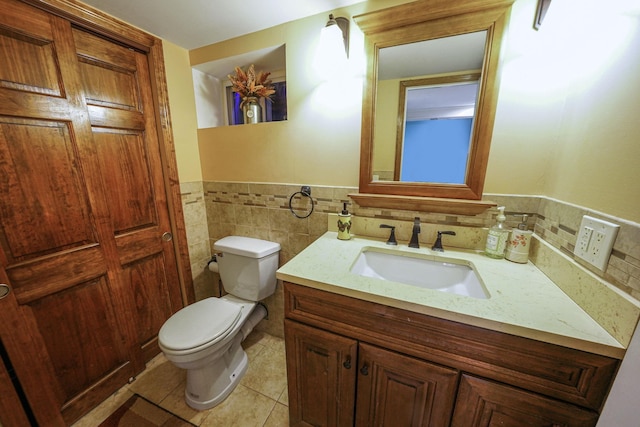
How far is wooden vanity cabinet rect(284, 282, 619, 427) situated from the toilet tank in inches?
20.2

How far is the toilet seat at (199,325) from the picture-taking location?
107 cm

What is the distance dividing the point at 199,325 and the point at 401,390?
1.00m

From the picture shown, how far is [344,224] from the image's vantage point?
1.17 metres

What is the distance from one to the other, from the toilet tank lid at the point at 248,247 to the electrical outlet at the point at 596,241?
4.32ft

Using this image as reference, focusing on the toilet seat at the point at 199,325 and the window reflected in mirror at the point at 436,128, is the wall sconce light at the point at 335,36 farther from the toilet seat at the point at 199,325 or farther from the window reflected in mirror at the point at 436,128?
the toilet seat at the point at 199,325

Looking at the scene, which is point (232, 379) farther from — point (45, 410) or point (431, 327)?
point (431, 327)

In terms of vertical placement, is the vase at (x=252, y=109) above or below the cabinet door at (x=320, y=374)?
above

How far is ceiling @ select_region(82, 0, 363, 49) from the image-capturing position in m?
1.05

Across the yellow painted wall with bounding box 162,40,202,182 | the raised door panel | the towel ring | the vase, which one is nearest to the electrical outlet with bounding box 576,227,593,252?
the towel ring

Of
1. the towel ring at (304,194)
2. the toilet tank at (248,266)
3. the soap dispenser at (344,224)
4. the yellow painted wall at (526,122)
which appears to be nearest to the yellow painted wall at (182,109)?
the yellow painted wall at (526,122)

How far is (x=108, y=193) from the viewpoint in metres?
1.17

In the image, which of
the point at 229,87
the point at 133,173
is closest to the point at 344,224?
the point at 133,173

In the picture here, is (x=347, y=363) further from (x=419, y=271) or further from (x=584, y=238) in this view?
(x=584, y=238)

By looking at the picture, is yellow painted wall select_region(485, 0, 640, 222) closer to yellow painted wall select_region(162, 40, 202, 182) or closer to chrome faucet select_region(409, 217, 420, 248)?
chrome faucet select_region(409, 217, 420, 248)
